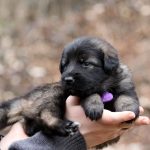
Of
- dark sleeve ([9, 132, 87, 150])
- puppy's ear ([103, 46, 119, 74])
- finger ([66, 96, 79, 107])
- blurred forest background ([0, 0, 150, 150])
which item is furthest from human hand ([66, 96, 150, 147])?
blurred forest background ([0, 0, 150, 150])

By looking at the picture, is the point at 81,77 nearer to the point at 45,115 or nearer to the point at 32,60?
the point at 45,115

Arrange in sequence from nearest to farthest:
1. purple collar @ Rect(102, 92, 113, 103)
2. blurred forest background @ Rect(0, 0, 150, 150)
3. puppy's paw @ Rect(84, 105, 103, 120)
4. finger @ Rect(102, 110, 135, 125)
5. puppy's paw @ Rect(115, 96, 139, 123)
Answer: finger @ Rect(102, 110, 135, 125) → puppy's paw @ Rect(84, 105, 103, 120) → puppy's paw @ Rect(115, 96, 139, 123) → purple collar @ Rect(102, 92, 113, 103) → blurred forest background @ Rect(0, 0, 150, 150)

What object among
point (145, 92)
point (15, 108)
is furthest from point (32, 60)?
point (15, 108)

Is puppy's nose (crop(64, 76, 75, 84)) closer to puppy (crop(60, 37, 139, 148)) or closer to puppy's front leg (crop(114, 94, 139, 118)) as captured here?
puppy (crop(60, 37, 139, 148))

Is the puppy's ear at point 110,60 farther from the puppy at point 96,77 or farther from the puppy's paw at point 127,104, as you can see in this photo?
the puppy's paw at point 127,104

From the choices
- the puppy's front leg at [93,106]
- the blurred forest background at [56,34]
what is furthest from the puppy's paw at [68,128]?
the blurred forest background at [56,34]
